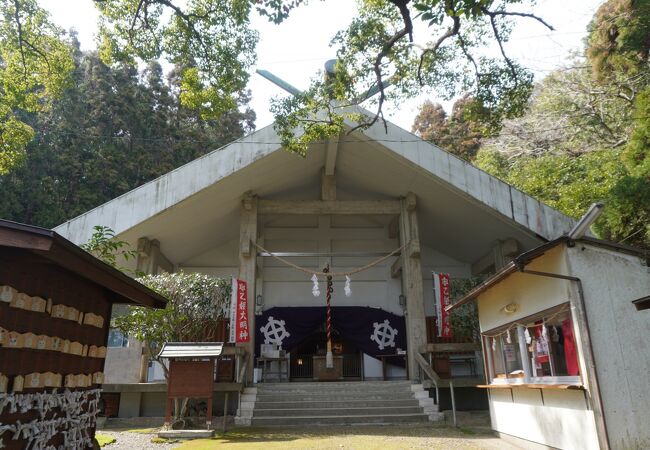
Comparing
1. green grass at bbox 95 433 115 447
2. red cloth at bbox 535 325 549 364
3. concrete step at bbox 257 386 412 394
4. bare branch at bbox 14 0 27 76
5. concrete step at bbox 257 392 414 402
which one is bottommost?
green grass at bbox 95 433 115 447

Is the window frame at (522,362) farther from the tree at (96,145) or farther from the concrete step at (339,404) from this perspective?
the tree at (96,145)

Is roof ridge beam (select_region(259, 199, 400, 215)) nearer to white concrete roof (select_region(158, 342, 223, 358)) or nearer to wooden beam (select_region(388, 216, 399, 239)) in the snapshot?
wooden beam (select_region(388, 216, 399, 239))

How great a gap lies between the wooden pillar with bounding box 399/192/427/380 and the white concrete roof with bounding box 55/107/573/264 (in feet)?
1.78

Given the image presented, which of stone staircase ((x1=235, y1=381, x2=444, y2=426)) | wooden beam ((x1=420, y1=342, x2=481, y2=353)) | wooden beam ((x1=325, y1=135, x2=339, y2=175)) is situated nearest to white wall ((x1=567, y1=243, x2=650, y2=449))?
stone staircase ((x1=235, y1=381, x2=444, y2=426))

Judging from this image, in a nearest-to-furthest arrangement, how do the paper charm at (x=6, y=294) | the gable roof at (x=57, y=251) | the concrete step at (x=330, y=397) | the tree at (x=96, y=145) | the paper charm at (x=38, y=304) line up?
the gable roof at (x=57, y=251), the paper charm at (x=6, y=294), the paper charm at (x=38, y=304), the concrete step at (x=330, y=397), the tree at (x=96, y=145)

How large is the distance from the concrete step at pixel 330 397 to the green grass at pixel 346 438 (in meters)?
1.19

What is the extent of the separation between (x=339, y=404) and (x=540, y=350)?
4690 mm

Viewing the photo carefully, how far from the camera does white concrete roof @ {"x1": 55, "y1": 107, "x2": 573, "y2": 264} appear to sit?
10.0m

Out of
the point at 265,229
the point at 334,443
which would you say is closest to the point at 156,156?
the point at 265,229

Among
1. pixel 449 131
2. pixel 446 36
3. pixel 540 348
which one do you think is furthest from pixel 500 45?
pixel 449 131

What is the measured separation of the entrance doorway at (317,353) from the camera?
13531mm

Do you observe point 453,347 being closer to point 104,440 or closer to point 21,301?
point 104,440

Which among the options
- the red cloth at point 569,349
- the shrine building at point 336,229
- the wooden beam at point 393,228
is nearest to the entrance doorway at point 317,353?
the shrine building at point 336,229

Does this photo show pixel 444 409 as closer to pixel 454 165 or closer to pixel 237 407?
pixel 237 407
